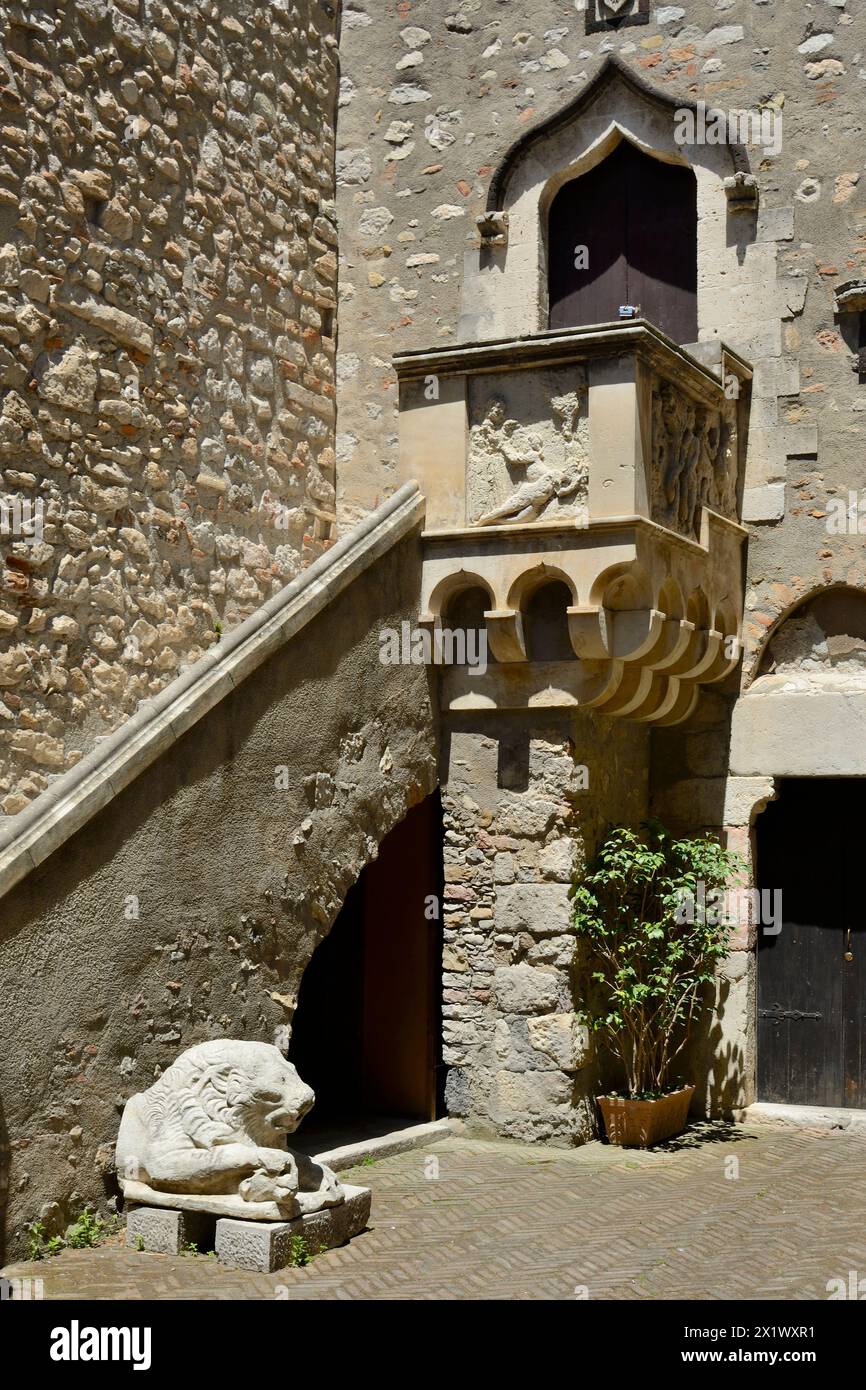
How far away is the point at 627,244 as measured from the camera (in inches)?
382

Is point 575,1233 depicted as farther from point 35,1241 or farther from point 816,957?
point 816,957

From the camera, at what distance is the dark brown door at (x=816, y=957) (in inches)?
345

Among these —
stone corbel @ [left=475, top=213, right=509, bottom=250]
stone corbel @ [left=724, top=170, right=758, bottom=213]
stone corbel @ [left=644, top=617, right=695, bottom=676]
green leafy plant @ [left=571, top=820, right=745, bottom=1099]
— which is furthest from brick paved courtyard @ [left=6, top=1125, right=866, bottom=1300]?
stone corbel @ [left=475, top=213, right=509, bottom=250]

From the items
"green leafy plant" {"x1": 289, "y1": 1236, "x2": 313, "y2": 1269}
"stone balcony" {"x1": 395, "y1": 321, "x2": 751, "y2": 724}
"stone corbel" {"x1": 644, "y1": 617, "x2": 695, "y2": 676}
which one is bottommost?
"green leafy plant" {"x1": 289, "y1": 1236, "x2": 313, "y2": 1269}

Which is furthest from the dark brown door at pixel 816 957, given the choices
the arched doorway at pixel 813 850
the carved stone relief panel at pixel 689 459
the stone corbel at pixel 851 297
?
the stone corbel at pixel 851 297

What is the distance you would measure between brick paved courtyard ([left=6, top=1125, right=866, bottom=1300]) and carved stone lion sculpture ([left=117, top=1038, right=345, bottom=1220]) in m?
0.23

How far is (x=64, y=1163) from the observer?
18.8ft

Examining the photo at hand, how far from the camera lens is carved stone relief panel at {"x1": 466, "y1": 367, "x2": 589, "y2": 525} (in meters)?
7.66

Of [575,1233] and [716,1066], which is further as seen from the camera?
[716,1066]

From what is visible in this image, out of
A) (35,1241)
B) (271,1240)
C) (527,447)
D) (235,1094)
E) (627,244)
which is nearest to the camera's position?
(271,1240)

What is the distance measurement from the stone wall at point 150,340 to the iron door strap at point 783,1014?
3.87m

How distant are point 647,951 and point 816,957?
4.23 feet

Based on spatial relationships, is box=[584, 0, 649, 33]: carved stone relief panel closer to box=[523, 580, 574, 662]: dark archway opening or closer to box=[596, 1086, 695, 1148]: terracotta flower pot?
box=[523, 580, 574, 662]: dark archway opening

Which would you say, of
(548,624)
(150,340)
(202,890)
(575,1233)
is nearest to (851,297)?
(548,624)
